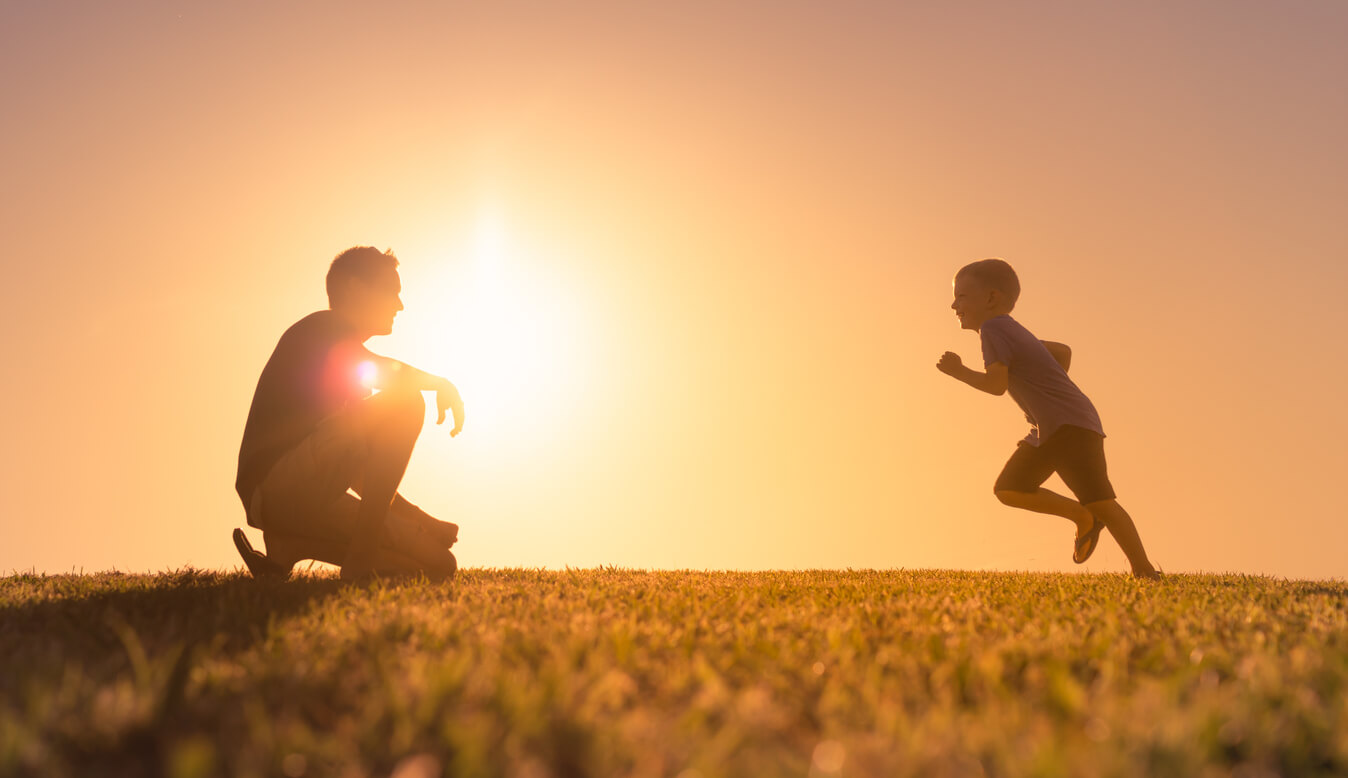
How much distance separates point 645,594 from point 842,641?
1.88 m

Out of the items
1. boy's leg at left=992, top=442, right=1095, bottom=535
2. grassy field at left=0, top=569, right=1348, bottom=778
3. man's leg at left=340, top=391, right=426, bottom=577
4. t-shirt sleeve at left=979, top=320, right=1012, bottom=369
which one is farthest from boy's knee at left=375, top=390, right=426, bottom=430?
boy's leg at left=992, top=442, right=1095, bottom=535

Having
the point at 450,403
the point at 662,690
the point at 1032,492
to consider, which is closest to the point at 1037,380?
the point at 1032,492

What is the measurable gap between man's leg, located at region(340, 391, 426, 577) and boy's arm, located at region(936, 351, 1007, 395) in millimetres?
3846

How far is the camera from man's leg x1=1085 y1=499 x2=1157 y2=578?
642 cm

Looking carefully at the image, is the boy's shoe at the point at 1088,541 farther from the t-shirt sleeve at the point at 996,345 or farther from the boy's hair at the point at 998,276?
the boy's hair at the point at 998,276

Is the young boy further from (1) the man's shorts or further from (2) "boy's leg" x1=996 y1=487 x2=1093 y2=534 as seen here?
(1) the man's shorts

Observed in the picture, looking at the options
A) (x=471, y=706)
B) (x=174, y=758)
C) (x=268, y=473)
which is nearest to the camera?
(x=174, y=758)

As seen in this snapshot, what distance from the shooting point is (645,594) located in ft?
14.7

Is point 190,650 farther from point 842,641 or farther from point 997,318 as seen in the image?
point 997,318

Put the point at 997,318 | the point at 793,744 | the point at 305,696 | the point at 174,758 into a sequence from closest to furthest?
the point at 174,758 → the point at 793,744 → the point at 305,696 → the point at 997,318

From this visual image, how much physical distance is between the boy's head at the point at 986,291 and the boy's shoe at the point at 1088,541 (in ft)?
6.33

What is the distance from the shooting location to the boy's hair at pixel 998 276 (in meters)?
6.94

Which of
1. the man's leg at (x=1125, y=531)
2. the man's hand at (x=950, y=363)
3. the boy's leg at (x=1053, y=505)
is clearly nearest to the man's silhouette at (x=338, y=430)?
the man's hand at (x=950, y=363)

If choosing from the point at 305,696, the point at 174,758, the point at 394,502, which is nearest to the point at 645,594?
the point at 394,502
